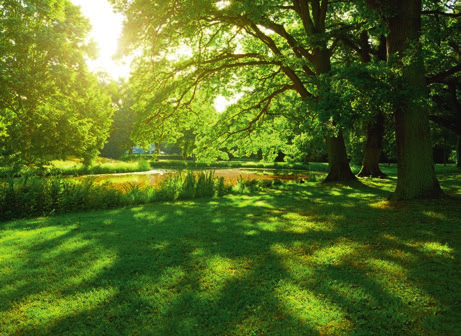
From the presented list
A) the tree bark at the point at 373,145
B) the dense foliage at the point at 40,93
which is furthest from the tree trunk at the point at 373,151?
the dense foliage at the point at 40,93

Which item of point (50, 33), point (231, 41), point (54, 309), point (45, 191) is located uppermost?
point (50, 33)

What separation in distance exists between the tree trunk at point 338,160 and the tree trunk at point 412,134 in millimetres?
6443

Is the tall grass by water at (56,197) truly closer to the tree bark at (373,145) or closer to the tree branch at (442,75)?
the tree branch at (442,75)

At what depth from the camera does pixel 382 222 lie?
669cm

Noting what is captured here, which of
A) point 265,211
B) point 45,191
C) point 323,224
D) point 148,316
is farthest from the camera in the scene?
point 45,191

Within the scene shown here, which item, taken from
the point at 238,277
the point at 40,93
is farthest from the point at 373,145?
the point at 40,93

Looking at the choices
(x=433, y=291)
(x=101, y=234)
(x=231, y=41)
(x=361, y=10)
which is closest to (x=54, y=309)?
(x=101, y=234)

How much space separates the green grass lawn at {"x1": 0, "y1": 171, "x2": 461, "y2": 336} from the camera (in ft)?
10.0

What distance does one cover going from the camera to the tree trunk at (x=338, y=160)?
15062 mm

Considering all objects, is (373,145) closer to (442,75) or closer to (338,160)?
(338,160)

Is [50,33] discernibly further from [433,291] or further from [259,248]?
[433,291]

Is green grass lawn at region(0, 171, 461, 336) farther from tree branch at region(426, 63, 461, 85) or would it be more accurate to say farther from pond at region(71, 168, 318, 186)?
pond at region(71, 168, 318, 186)

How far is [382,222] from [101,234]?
247 inches

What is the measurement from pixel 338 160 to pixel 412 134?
698cm
